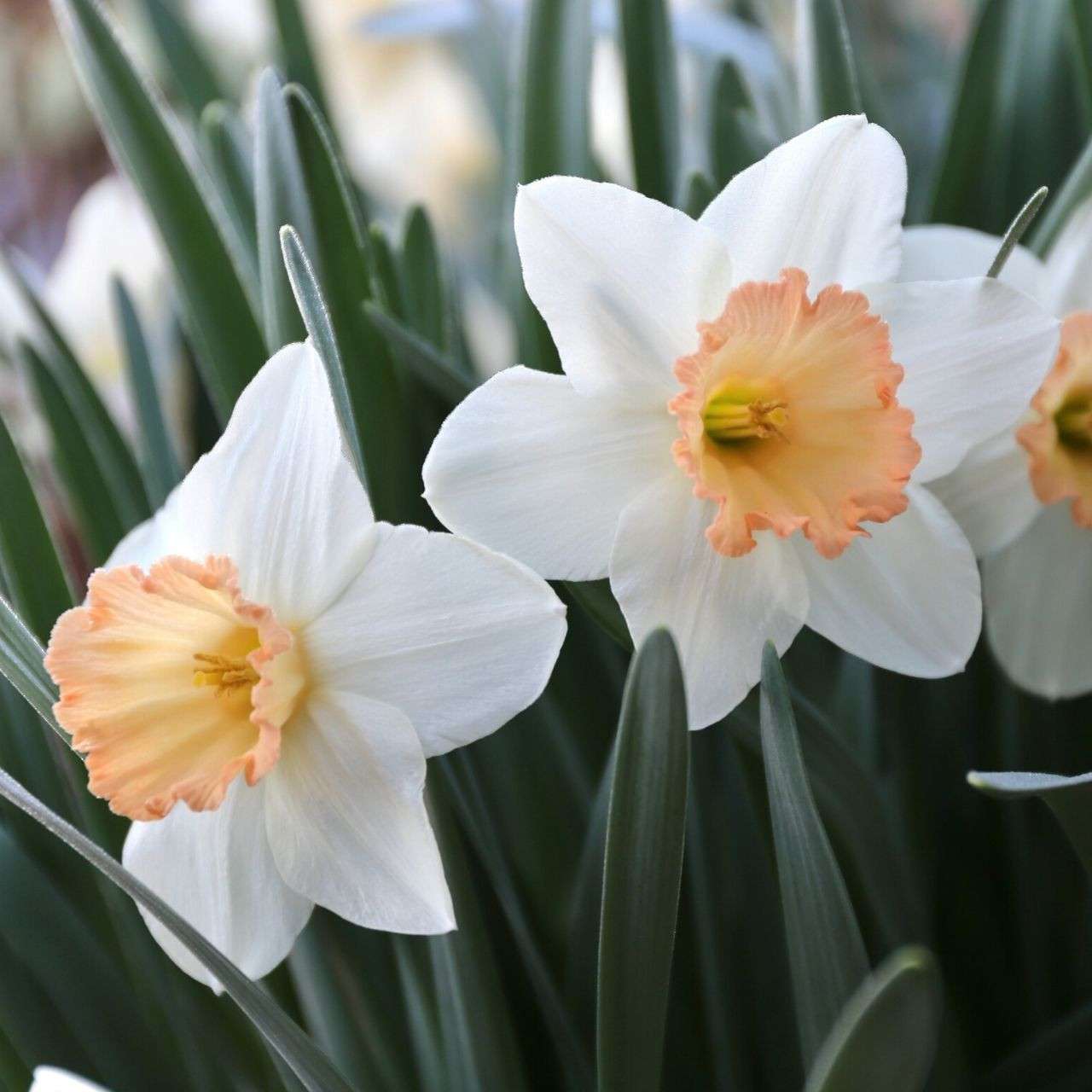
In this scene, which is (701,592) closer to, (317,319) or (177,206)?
(317,319)

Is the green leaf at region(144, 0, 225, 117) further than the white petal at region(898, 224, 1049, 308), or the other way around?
the green leaf at region(144, 0, 225, 117)

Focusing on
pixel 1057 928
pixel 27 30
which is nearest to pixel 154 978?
pixel 1057 928

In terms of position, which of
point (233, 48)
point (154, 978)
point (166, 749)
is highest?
point (233, 48)

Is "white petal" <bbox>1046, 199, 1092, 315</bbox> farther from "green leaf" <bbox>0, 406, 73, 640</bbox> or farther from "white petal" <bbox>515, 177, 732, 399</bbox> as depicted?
"green leaf" <bbox>0, 406, 73, 640</bbox>

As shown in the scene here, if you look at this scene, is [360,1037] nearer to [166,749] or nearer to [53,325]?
[166,749]

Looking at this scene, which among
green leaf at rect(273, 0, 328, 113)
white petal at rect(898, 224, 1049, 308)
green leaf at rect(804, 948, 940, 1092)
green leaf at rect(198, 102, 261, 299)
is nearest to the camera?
green leaf at rect(804, 948, 940, 1092)

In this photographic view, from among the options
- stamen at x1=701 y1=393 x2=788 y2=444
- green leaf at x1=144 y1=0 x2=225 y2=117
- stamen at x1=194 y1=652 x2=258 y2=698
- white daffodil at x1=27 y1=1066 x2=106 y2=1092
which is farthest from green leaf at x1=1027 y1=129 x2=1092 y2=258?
green leaf at x1=144 y1=0 x2=225 y2=117
